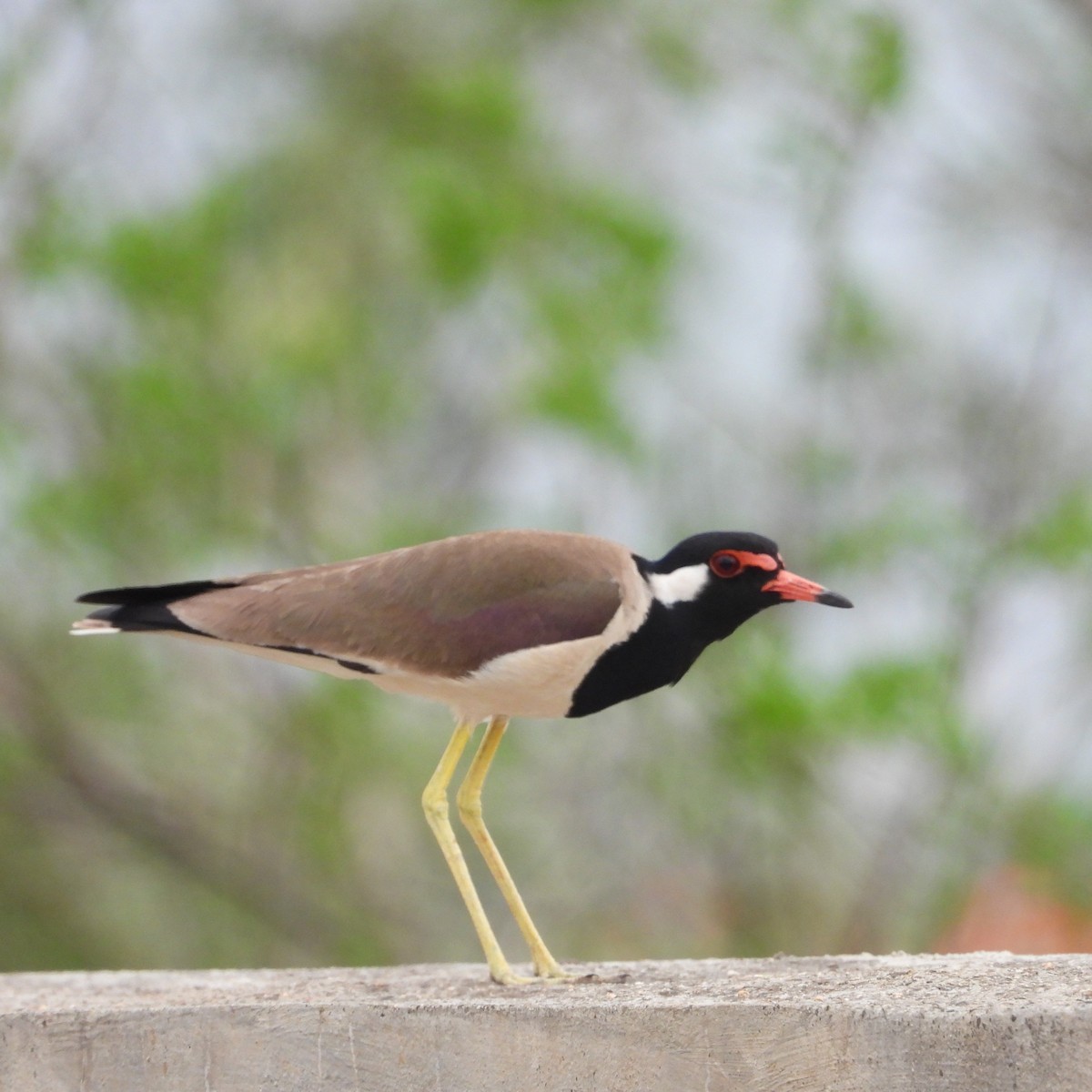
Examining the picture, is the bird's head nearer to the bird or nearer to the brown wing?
the bird

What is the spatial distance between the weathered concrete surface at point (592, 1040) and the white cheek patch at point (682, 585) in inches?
Answer: 38.3

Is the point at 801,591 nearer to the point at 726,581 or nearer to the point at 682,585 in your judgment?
the point at 726,581

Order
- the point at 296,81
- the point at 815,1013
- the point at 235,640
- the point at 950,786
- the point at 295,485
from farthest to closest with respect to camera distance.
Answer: the point at 296,81 < the point at 295,485 < the point at 950,786 < the point at 235,640 < the point at 815,1013

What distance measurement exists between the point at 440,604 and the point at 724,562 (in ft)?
2.35

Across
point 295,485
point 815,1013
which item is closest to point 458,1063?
point 815,1013

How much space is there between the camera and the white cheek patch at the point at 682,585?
14.6 ft

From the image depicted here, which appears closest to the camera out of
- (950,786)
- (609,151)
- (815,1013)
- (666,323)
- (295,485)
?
(815,1013)

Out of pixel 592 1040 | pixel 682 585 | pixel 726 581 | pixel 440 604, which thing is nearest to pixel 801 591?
pixel 726 581

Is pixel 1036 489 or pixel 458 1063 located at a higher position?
pixel 458 1063

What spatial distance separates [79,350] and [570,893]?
15.7ft

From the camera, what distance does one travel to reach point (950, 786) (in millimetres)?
10039

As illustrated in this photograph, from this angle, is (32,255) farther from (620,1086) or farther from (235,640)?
(620,1086)

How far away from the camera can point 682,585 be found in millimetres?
4453

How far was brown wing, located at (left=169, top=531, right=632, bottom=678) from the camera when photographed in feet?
14.4
